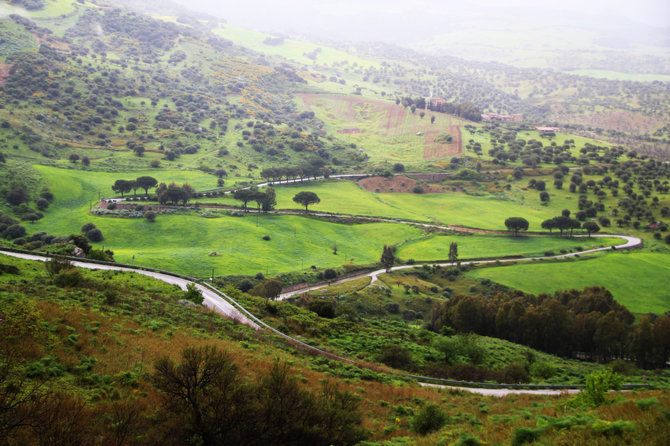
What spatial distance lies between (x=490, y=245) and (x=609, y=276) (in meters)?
25.7

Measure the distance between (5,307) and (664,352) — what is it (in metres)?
64.3

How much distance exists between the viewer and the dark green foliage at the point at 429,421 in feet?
68.1

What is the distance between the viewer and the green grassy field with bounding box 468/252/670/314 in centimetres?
7744

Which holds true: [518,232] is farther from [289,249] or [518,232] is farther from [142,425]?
[142,425]

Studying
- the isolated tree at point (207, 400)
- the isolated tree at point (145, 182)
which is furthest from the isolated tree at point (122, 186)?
the isolated tree at point (207, 400)

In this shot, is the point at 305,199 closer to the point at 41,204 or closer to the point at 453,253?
the point at 453,253

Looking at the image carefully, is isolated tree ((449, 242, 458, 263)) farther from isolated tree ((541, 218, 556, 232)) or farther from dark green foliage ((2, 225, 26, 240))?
dark green foliage ((2, 225, 26, 240))

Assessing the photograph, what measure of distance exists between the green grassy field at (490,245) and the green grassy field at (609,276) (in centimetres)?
872

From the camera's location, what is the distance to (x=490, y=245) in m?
103

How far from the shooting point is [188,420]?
15.5 m

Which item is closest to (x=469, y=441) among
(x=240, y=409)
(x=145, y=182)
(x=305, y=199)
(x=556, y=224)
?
(x=240, y=409)

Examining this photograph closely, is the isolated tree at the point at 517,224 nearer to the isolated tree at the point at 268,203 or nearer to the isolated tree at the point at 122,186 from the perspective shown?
the isolated tree at the point at 268,203

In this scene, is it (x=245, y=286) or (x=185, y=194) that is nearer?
(x=245, y=286)

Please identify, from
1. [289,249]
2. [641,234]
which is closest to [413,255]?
[289,249]
